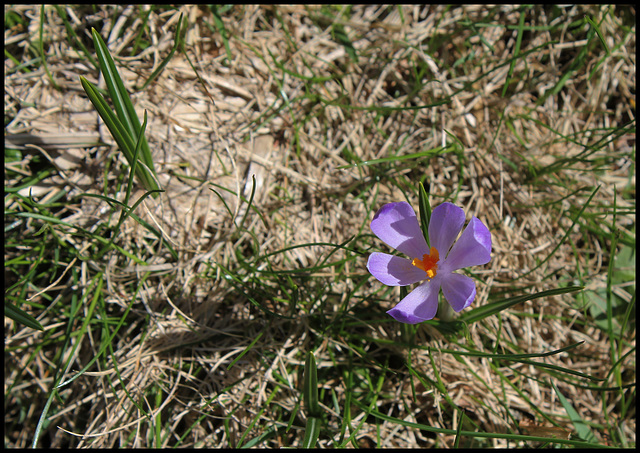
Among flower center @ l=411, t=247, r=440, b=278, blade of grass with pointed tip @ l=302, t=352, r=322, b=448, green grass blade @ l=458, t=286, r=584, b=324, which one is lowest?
blade of grass with pointed tip @ l=302, t=352, r=322, b=448

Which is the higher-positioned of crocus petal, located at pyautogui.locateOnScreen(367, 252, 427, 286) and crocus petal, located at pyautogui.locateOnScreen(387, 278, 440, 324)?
crocus petal, located at pyautogui.locateOnScreen(367, 252, 427, 286)

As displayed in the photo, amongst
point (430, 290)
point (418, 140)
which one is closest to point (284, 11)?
point (418, 140)

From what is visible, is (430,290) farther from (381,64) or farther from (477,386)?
(381,64)

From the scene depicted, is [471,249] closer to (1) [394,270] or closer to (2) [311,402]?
(1) [394,270]

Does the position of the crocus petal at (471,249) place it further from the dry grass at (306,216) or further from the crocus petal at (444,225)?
the dry grass at (306,216)

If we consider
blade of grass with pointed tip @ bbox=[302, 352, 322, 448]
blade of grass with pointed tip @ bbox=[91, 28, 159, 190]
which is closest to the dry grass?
blade of grass with pointed tip @ bbox=[302, 352, 322, 448]

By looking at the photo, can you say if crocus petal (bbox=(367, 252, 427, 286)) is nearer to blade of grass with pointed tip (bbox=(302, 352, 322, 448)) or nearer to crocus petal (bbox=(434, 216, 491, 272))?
crocus petal (bbox=(434, 216, 491, 272))
